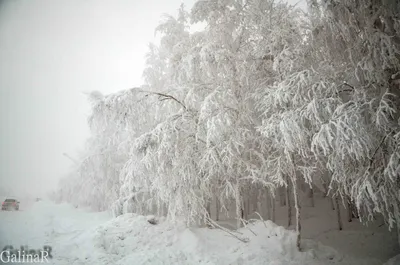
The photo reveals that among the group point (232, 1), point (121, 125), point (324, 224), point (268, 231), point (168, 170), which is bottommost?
point (324, 224)

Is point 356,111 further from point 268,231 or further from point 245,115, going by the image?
point 268,231

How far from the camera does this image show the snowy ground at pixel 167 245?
6.83m

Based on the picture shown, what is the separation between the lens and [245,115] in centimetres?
891

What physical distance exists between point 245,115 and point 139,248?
6.60 meters

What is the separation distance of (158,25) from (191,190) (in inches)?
348

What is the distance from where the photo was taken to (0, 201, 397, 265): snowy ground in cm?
683

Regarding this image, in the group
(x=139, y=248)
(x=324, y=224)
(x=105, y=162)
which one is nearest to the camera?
(x=139, y=248)

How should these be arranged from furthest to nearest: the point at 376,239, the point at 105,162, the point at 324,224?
the point at 105,162 < the point at 324,224 < the point at 376,239

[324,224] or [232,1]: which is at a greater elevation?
[232,1]

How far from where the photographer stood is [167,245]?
780 centimetres

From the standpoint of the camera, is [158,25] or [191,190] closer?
[191,190]

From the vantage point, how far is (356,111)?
5.55 meters

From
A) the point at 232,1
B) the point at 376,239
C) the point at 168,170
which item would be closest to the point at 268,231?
the point at 168,170

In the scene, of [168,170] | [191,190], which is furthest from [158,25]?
[191,190]
